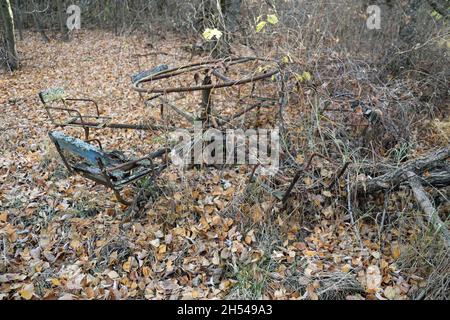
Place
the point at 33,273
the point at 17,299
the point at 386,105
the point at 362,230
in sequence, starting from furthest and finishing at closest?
the point at 386,105
the point at 362,230
the point at 33,273
the point at 17,299

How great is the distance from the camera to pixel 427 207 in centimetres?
307

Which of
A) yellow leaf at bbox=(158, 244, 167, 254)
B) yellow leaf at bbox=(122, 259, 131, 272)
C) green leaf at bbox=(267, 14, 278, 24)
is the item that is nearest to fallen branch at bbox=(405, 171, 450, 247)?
green leaf at bbox=(267, 14, 278, 24)

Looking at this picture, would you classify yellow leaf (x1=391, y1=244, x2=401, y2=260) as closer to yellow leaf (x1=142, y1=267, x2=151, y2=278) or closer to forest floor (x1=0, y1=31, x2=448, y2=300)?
forest floor (x1=0, y1=31, x2=448, y2=300)

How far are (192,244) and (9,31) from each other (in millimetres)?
10062

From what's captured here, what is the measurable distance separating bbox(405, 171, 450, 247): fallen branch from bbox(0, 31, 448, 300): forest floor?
19 centimetres

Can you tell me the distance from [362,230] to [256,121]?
2.14 metres

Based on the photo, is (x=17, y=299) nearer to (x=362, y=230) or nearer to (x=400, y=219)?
(x=362, y=230)

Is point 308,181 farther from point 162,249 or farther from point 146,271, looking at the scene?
point 146,271

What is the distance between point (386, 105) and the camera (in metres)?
4.61

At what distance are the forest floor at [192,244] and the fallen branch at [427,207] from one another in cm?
19

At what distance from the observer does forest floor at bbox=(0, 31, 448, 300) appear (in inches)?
115

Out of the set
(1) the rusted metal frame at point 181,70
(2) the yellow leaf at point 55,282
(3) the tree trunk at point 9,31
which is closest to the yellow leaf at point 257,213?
(1) the rusted metal frame at point 181,70

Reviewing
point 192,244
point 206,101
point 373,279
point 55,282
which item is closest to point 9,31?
point 206,101

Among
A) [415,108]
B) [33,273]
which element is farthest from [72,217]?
[415,108]
